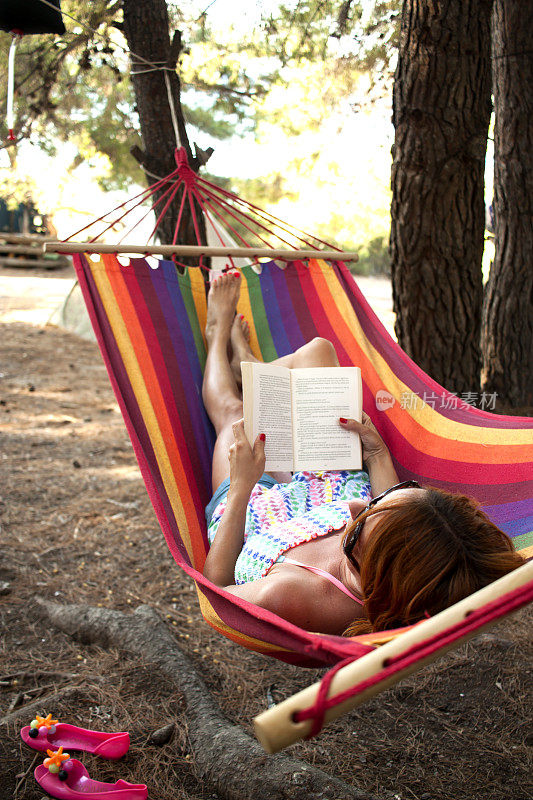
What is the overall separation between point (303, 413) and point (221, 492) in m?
0.32

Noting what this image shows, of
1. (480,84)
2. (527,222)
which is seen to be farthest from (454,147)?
(527,222)

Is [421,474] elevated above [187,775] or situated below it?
above

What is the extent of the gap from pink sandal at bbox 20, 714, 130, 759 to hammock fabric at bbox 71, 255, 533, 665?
17.3 inches

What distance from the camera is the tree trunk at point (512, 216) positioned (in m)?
2.90

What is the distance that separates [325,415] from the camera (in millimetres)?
1849

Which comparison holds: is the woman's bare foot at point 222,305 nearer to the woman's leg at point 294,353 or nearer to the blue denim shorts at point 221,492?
the woman's leg at point 294,353

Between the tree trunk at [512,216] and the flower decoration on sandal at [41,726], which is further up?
the tree trunk at [512,216]

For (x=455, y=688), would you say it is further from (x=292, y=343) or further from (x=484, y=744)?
(x=292, y=343)

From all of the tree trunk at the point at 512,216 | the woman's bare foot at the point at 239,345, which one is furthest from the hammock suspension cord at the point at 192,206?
the tree trunk at the point at 512,216

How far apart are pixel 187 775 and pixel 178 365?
3.72 feet

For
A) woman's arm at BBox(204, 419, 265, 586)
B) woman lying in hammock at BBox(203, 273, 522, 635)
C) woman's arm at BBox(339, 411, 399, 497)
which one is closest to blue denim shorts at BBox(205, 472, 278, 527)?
woman lying in hammock at BBox(203, 273, 522, 635)

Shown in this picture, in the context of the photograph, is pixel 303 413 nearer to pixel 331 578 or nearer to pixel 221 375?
pixel 221 375

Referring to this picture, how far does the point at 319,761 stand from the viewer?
156cm

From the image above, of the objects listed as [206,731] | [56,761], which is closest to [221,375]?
[206,731]
